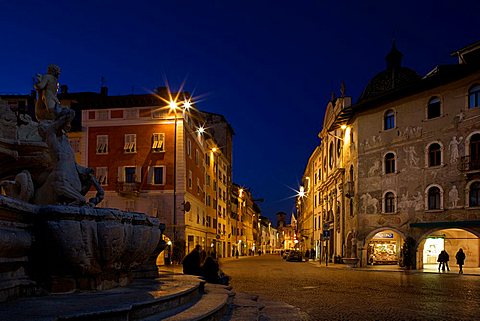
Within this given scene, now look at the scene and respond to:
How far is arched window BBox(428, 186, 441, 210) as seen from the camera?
32.4 m

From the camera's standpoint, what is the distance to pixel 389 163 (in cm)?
3603

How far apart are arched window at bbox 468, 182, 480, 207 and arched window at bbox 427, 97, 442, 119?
5062mm

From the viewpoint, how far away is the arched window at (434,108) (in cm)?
3275

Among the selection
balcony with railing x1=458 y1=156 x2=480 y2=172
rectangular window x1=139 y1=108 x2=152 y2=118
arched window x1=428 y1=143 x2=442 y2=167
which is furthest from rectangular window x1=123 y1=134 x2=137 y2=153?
balcony with railing x1=458 y1=156 x2=480 y2=172

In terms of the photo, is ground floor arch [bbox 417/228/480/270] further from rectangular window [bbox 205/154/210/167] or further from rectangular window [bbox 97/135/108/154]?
rectangular window [bbox 205/154/210/167]

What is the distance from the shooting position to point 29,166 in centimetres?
996

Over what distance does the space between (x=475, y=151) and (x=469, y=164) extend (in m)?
0.83

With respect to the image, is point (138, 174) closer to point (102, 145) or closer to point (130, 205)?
point (130, 205)

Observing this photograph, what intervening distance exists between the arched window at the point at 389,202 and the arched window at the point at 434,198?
284 cm

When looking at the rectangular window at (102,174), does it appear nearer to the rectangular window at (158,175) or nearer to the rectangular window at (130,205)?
the rectangular window at (130,205)

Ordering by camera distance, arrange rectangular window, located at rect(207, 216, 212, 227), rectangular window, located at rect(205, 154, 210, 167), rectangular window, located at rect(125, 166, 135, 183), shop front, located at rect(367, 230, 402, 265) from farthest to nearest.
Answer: rectangular window, located at rect(207, 216, 212, 227), rectangular window, located at rect(205, 154, 210, 167), rectangular window, located at rect(125, 166, 135, 183), shop front, located at rect(367, 230, 402, 265)

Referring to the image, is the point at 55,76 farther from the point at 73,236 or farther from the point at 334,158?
the point at 334,158

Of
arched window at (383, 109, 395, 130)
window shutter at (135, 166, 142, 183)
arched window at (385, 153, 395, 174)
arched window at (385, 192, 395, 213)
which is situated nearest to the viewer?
arched window at (385, 192, 395, 213)

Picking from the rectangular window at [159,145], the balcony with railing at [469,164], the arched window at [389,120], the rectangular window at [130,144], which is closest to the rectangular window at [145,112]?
the rectangular window at [130,144]
